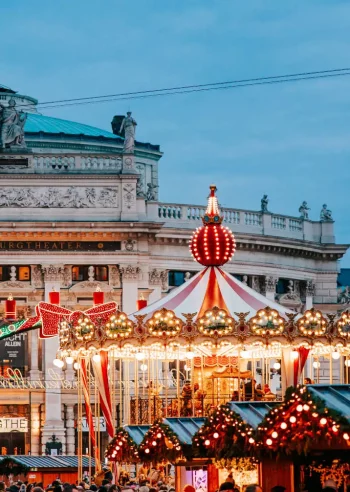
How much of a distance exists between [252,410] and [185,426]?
144 inches

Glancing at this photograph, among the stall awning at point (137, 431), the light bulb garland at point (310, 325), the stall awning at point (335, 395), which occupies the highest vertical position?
the light bulb garland at point (310, 325)

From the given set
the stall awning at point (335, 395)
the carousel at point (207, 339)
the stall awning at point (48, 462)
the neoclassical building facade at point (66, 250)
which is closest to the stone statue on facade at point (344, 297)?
the neoclassical building facade at point (66, 250)

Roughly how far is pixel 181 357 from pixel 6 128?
33.5 metres

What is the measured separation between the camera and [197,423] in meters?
31.7

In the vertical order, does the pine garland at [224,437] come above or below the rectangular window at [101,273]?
below

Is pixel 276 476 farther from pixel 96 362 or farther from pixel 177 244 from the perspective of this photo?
pixel 177 244

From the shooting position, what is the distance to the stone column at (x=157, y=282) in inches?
2825

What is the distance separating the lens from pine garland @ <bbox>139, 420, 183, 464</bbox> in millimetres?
30328

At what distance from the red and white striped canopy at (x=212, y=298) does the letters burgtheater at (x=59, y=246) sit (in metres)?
32.9

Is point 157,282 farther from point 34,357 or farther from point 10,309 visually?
point 10,309

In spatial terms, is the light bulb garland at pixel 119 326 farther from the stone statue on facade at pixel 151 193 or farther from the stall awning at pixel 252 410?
the stone statue on facade at pixel 151 193

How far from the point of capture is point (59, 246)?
71.0m

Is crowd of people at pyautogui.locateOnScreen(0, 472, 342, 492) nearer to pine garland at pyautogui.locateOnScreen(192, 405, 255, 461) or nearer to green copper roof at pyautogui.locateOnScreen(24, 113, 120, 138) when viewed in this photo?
pine garland at pyautogui.locateOnScreen(192, 405, 255, 461)

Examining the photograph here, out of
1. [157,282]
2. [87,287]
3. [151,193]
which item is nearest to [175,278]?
[157,282]
